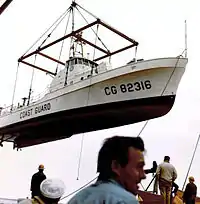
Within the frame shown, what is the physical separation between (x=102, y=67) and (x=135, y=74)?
9.16ft

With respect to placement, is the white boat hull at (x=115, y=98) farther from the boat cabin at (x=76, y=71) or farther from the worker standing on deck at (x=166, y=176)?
the worker standing on deck at (x=166, y=176)

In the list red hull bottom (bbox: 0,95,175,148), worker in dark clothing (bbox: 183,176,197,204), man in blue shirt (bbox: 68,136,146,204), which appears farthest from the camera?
red hull bottom (bbox: 0,95,175,148)

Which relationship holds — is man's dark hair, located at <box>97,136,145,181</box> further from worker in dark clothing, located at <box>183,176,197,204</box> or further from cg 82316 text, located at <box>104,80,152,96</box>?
cg 82316 text, located at <box>104,80,152,96</box>

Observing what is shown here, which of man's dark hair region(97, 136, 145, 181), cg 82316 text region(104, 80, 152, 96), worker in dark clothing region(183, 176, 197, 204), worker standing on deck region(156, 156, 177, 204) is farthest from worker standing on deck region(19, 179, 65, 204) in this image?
cg 82316 text region(104, 80, 152, 96)

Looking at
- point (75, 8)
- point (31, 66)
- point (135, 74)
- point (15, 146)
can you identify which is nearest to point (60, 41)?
point (75, 8)

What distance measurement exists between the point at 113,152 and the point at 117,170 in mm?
83

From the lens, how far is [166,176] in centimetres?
909

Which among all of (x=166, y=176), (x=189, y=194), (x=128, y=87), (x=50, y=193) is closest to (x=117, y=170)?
(x=50, y=193)

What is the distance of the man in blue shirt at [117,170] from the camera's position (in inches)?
64.5

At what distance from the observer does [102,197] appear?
1604mm

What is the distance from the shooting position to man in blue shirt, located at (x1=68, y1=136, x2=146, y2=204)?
5.38 ft

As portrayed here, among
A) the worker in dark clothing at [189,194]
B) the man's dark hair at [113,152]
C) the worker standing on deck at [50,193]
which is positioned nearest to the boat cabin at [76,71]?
the worker in dark clothing at [189,194]

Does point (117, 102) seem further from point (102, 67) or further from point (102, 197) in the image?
point (102, 197)

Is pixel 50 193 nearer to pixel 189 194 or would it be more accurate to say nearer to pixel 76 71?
pixel 189 194
